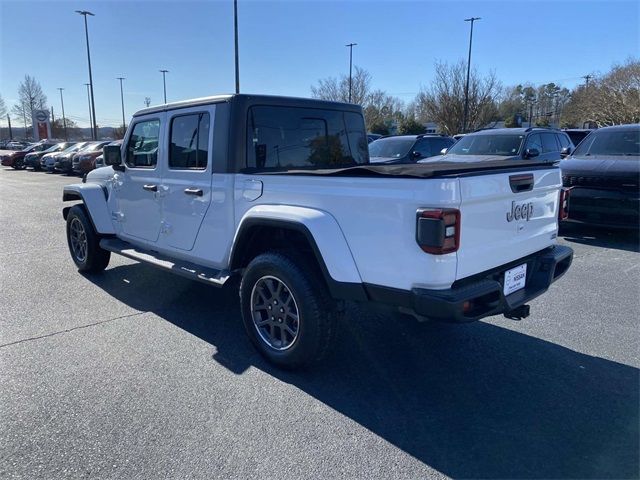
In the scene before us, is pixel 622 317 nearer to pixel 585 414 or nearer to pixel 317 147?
pixel 585 414

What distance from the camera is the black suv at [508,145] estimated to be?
950 centimetres

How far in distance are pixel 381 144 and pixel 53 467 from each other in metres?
10.9

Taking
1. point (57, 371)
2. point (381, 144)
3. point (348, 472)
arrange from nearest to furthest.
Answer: point (348, 472) < point (57, 371) < point (381, 144)

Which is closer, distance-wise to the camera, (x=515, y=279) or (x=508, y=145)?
(x=515, y=279)

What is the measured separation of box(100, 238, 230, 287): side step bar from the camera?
157 inches

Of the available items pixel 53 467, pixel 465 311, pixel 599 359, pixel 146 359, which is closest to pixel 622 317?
pixel 599 359

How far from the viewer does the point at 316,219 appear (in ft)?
10.4

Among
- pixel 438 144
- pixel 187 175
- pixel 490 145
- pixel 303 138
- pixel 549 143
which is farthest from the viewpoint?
pixel 438 144

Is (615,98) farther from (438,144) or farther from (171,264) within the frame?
(171,264)

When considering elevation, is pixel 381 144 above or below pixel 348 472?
above

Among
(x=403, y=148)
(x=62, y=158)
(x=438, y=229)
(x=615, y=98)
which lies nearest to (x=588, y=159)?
(x=403, y=148)

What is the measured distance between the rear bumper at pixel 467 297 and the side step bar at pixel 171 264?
1.51 m

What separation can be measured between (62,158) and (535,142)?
22.2m

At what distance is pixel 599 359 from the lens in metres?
3.75
